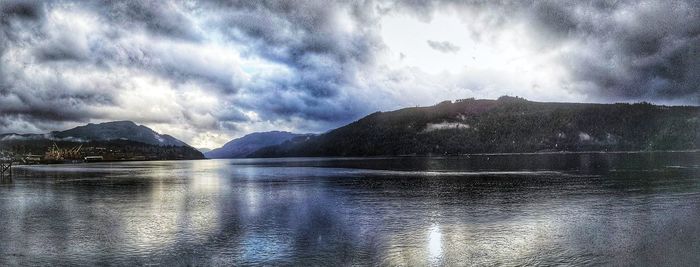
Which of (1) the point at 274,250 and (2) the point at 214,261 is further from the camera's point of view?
(1) the point at 274,250

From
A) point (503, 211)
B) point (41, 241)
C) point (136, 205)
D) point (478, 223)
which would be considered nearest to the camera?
point (41, 241)

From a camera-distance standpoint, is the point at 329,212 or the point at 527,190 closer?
the point at 329,212

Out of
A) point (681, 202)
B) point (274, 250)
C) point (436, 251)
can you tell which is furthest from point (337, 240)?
point (681, 202)

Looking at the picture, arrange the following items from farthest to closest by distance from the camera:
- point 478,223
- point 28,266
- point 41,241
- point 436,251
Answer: point 478,223, point 41,241, point 436,251, point 28,266

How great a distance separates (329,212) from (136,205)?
2617cm

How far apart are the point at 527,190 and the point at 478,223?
34.7m

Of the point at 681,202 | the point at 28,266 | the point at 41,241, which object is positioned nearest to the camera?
the point at 28,266

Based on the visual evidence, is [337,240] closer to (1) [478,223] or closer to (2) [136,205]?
(1) [478,223]

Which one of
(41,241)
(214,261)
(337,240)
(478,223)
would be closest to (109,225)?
(41,241)

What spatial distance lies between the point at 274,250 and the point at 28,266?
14116 mm

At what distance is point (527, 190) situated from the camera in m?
70.4

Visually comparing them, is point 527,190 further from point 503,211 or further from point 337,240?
point 337,240

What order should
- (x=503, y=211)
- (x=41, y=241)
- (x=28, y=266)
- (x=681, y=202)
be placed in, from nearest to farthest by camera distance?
(x=28, y=266) → (x=41, y=241) → (x=503, y=211) → (x=681, y=202)

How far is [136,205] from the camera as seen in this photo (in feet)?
187
